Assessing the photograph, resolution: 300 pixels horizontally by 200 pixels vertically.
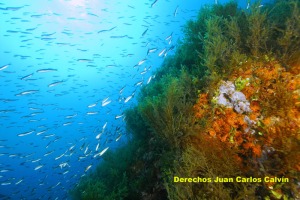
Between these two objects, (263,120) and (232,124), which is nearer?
(263,120)

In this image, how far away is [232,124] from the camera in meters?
4.47

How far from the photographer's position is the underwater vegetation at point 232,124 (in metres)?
3.57

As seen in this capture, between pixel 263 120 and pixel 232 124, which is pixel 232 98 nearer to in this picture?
pixel 232 124

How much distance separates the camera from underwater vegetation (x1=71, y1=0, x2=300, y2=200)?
3566mm

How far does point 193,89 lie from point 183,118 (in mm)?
1240

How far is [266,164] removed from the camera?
3697mm

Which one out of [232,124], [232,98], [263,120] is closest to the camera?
[263,120]

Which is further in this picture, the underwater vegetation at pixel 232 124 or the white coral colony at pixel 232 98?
the white coral colony at pixel 232 98

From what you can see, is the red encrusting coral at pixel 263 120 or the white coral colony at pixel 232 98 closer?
the red encrusting coral at pixel 263 120

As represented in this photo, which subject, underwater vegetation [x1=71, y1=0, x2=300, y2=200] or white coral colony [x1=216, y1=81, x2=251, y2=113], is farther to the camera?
white coral colony [x1=216, y1=81, x2=251, y2=113]

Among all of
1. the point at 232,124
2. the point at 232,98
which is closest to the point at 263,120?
the point at 232,124

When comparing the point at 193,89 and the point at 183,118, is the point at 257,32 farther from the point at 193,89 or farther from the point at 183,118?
the point at 183,118

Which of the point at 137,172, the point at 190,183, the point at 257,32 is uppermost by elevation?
the point at 257,32

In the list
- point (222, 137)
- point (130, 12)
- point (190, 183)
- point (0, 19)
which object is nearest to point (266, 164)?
point (222, 137)
